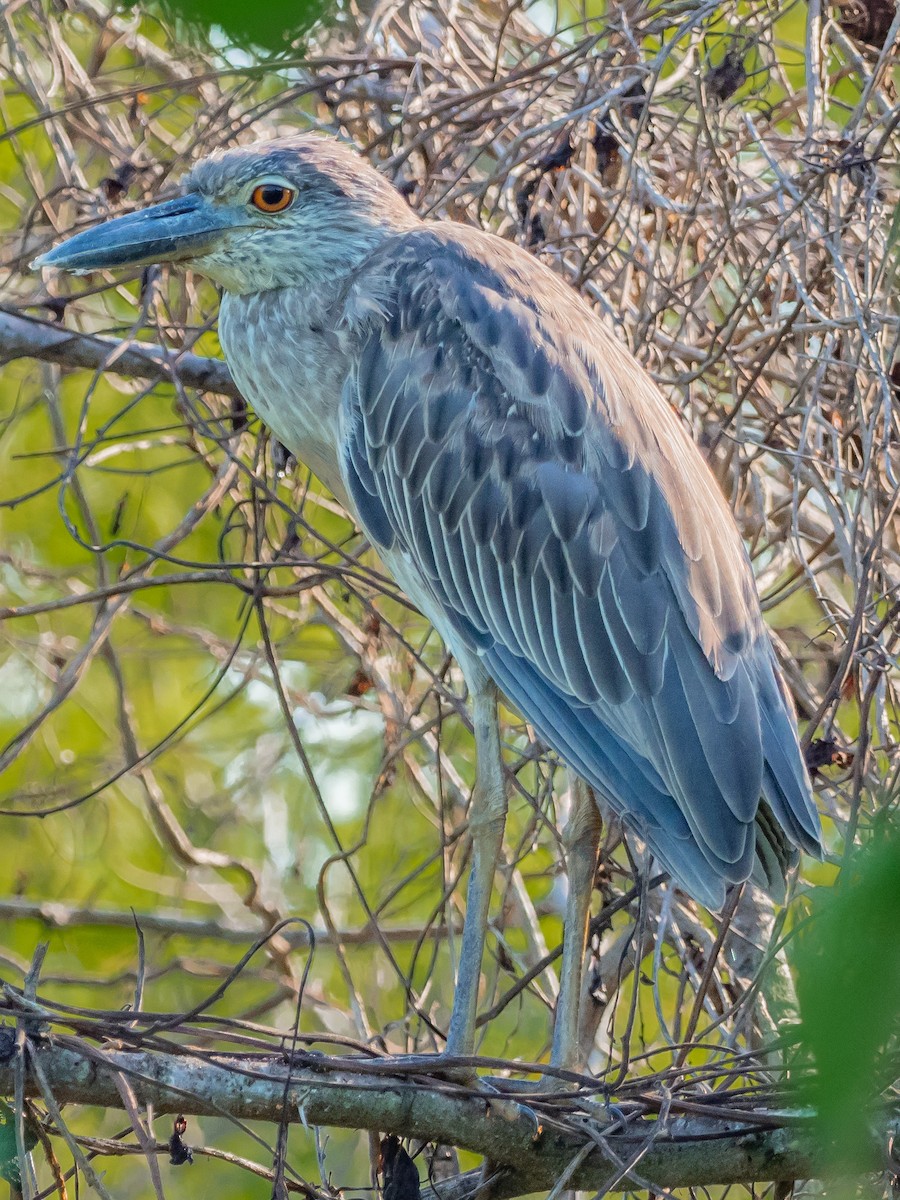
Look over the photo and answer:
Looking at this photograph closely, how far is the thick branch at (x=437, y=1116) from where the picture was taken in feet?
5.60

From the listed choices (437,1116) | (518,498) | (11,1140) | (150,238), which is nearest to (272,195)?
(150,238)

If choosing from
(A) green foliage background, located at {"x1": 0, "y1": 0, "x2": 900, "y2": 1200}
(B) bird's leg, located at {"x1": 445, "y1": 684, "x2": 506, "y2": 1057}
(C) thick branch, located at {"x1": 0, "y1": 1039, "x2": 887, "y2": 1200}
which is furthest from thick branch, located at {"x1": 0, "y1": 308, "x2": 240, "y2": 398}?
(C) thick branch, located at {"x1": 0, "y1": 1039, "x2": 887, "y2": 1200}

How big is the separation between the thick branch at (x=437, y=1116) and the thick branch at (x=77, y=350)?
1311 millimetres

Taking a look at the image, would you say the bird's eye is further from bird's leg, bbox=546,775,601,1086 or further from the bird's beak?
bird's leg, bbox=546,775,601,1086

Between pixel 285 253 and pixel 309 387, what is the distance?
289 mm

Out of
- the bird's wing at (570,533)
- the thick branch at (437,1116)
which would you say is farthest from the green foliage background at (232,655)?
the thick branch at (437,1116)

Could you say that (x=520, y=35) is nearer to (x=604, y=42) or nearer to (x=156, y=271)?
(x=604, y=42)

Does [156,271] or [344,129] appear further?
[344,129]

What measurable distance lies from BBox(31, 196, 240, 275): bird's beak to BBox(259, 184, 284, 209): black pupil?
2.8 inches

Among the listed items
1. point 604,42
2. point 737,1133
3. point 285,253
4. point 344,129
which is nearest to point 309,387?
point 285,253

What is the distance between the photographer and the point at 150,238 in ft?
8.39

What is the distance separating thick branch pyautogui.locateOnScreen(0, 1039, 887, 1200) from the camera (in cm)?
171

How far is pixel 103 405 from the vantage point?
4.03 meters

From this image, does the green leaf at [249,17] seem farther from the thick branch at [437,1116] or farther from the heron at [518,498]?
the heron at [518,498]
